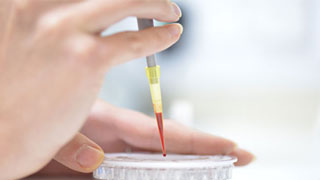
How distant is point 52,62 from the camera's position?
329mm

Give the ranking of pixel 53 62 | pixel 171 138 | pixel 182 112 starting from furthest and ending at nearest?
pixel 182 112
pixel 171 138
pixel 53 62

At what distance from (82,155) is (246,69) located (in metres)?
1.29

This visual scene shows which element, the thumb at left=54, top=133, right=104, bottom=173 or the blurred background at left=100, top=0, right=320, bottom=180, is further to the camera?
the blurred background at left=100, top=0, right=320, bottom=180

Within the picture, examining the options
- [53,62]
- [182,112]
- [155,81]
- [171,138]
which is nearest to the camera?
[53,62]

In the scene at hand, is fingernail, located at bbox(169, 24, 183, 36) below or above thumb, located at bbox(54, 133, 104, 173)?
above

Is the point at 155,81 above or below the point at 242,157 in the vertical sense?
above

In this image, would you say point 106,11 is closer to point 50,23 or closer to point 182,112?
point 50,23

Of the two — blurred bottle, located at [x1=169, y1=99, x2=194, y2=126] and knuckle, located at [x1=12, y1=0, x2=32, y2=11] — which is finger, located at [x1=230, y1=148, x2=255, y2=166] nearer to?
knuckle, located at [x1=12, y1=0, x2=32, y2=11]

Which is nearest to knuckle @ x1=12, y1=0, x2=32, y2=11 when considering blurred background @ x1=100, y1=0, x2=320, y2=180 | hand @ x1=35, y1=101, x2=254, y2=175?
hand @ x1=35, y1=101, x2=254, y2=175

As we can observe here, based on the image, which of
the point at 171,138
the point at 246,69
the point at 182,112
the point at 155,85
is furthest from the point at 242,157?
the point at 246,69

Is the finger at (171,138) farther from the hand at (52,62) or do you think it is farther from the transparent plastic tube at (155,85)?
the hand at (52,62)

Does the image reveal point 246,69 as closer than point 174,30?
No

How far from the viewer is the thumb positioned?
1.53 feet

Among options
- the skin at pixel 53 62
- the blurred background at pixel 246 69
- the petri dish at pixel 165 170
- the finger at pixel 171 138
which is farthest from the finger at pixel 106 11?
the blurred background at pixel 246 69
